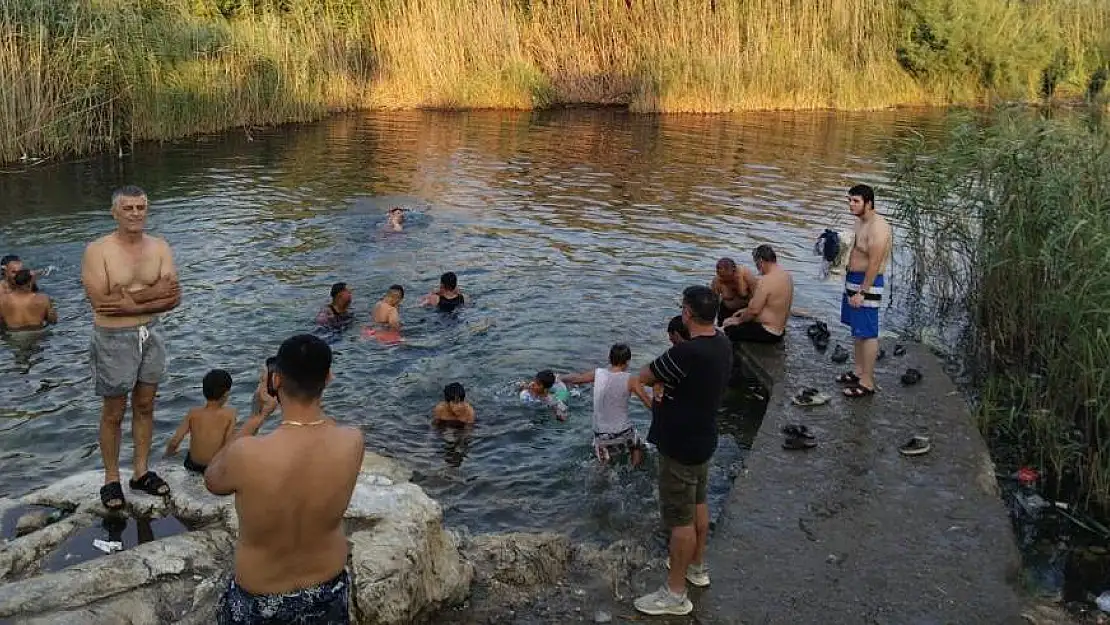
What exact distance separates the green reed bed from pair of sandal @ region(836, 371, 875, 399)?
3.30 ft

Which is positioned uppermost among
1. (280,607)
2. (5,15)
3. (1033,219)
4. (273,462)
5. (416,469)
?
(5,15)

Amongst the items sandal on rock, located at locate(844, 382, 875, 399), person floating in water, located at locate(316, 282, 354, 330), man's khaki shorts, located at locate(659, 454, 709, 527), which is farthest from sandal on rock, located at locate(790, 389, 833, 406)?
person floating in water, located at locate(316, 282, 354, 330)

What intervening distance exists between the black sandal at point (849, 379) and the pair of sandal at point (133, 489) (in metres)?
6.02

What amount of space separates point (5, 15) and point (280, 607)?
56.9 ft

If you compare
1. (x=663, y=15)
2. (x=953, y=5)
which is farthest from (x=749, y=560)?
(x=953, y=5)

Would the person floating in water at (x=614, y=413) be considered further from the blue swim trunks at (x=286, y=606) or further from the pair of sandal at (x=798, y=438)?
the blue swim trunks at (x=286, y=606)

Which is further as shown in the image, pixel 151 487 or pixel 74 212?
pixel 74 212

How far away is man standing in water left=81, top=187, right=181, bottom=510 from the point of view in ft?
18.5

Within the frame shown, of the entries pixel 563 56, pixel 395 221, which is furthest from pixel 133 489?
pixel 563 56

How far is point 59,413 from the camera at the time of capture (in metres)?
8.44

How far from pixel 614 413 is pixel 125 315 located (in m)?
4.01

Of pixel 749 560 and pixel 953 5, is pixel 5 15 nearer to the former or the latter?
pixel 749 560

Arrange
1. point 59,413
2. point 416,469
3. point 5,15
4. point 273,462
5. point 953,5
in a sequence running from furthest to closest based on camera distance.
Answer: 1. point 953,5
2. point 5,15
3. point 59,413
4. point 416,469
5. point 273,462

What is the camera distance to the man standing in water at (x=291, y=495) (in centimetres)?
335
